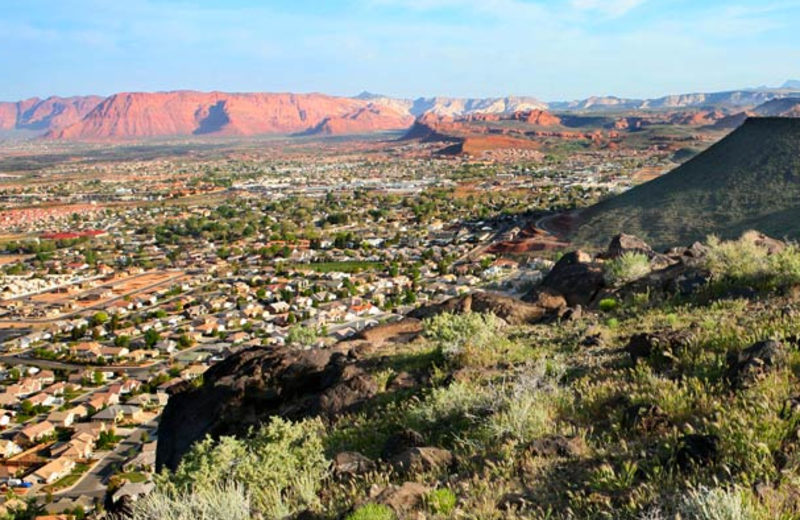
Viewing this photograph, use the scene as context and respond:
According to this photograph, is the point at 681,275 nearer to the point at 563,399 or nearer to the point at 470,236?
the point at 563,399

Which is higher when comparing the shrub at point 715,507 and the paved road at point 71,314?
the shrub at point 715,507

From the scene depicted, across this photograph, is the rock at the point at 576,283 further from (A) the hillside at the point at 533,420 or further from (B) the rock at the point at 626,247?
(A) the hillside at the point at 533,420

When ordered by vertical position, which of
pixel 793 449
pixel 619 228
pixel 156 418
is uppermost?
pixel 793 449

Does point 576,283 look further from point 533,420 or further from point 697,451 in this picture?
point 697,451

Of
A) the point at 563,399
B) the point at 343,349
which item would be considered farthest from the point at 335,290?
the point at 563,399

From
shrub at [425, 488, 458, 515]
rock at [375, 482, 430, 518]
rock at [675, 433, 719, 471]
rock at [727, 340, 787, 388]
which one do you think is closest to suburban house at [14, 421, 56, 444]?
rock at [375, 482, 430, 518]

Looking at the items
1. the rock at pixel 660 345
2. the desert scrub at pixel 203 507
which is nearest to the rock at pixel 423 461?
the desert scrub at pixel 203 507
